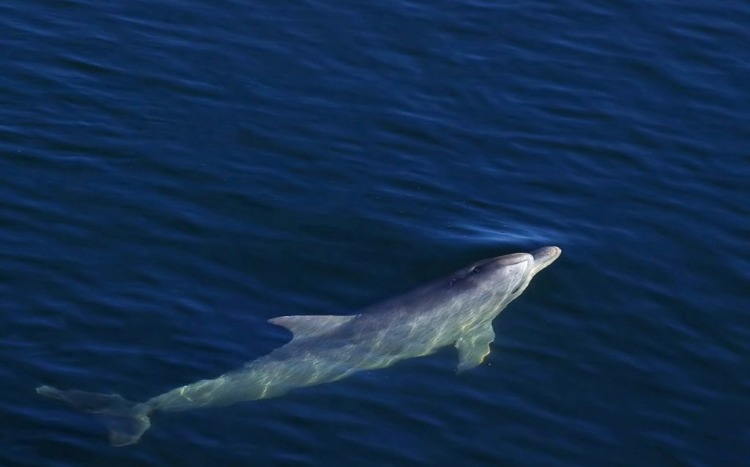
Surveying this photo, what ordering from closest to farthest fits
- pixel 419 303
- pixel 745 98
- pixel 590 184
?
pixel 419 303 → pixel 590 184 → pixel 745 98

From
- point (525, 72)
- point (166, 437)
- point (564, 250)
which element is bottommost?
point (166, 437)

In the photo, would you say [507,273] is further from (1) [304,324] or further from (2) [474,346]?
(1) [304,324]

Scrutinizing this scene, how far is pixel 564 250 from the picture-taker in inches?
822

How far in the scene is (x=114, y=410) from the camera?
53.8 feet

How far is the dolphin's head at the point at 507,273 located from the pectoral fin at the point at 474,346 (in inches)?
31.7

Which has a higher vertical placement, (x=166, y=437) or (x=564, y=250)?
(x=564, y=250)

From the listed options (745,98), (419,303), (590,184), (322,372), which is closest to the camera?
(322,372)

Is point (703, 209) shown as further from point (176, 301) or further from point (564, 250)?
point (176, 301)

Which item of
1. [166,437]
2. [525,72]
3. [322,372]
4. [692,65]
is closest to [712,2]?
[692,65]

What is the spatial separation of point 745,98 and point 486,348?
→ 30.6ft

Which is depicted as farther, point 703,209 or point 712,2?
point 712,2

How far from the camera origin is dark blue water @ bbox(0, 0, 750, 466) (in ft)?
56.1

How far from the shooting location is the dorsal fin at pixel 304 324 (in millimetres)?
18375

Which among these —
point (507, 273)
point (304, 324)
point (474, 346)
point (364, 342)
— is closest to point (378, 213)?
point (507, 273)
